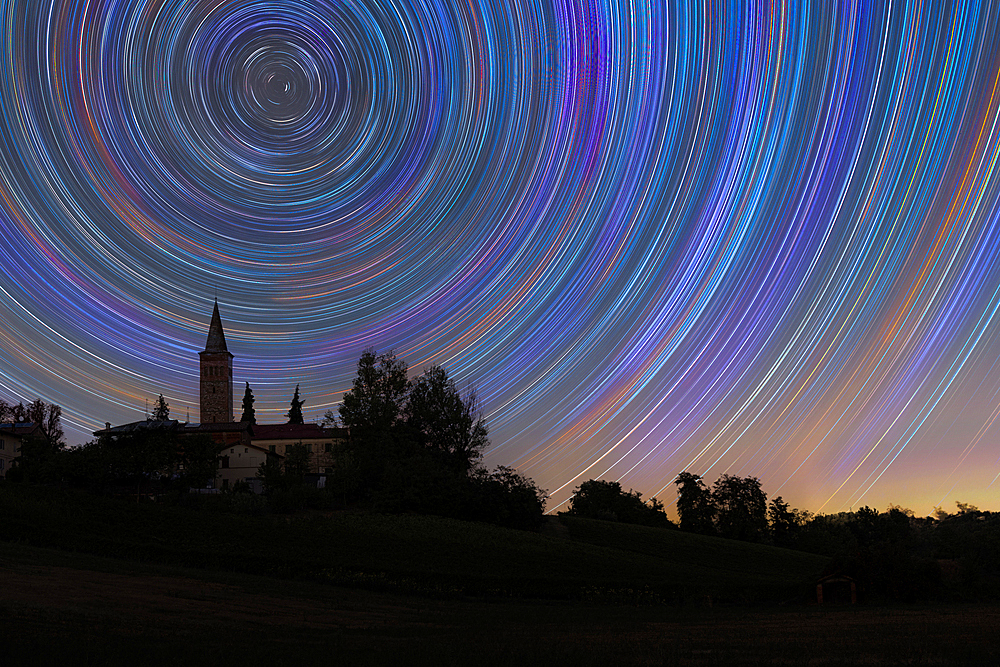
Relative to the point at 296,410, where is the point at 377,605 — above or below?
below

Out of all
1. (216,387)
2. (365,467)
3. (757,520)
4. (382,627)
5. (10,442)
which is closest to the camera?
(382,627)

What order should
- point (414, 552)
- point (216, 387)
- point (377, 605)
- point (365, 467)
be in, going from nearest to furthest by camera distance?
1. point (377, 605)
2. point (414, 552)
3. point (365, 467)
4. point (216, 387)

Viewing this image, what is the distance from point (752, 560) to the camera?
91.4 metres

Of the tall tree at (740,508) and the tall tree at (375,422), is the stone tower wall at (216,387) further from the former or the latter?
the tall tree at (740,508)

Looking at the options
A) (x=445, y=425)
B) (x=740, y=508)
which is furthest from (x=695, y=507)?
(x=445, y=425)

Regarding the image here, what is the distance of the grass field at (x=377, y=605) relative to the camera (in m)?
19.2

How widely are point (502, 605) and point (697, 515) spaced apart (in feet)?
282

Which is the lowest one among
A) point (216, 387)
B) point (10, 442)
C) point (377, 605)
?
point (377, 605)

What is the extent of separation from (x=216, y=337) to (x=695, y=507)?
10097cm

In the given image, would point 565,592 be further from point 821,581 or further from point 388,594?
point 821,581

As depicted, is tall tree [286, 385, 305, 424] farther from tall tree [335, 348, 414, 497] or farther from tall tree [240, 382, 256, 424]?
tall tree [335, 348, 414, 497]

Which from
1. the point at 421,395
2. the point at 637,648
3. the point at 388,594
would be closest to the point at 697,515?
the point at 421,395

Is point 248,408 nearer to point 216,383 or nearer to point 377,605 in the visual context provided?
point 216,383

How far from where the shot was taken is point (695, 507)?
122 meters
